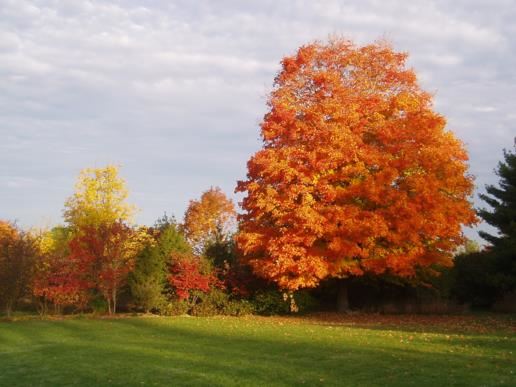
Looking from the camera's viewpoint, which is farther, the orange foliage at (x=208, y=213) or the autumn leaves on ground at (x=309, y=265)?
the orange foliage at (x=208, y=213)

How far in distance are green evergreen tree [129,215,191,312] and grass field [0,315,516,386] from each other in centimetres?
909

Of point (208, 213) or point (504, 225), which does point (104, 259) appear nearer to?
point (504, 225)

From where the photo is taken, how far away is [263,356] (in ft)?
47.8

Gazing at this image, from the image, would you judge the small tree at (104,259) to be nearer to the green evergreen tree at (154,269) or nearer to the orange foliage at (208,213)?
the green evergreen tree at (154,269)

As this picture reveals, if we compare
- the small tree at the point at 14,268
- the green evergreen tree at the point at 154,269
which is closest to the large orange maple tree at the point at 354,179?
the green evergreen tree at the point at 154,269

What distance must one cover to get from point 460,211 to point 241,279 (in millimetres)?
12658

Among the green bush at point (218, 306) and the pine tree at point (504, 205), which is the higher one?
the pine tree at point (504, 205)

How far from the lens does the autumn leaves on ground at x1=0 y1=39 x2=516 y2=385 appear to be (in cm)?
1557

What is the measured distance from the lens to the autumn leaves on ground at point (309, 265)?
1557cm

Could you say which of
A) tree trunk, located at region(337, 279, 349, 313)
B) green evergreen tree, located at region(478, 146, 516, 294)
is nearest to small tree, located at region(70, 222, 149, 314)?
tree trunk, located at region(337, 279, 349, 313)

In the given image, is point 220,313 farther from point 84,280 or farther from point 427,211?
point 427,211

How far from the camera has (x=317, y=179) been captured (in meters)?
27.0

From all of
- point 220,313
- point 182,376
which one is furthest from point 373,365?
point 220,313

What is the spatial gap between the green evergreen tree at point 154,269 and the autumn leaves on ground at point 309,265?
89 millimetres
